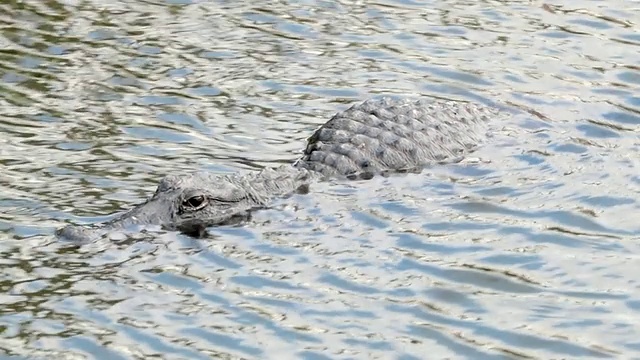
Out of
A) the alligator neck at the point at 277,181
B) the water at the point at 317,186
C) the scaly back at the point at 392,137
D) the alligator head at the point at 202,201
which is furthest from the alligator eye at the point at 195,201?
the scaly back at the point at 392,137

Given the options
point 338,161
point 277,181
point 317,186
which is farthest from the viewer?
point 338,161

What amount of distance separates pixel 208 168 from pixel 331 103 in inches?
74.9

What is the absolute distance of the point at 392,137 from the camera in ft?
32.5

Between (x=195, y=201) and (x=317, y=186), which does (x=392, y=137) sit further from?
(x=195, y=201)

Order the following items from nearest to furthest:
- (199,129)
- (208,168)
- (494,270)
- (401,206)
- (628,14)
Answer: (494,270), (401,206), (208,168), (199,129), (628,14)

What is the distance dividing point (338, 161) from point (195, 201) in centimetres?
139

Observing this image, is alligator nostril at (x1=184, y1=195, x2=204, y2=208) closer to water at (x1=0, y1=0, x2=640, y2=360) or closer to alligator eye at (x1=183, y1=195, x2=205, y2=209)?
alligator eye at (x1=183, y1=195, x2=205, y2=209)

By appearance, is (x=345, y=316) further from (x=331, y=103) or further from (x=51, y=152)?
(x=331, y=103)

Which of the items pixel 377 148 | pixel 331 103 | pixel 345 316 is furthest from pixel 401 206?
pixel 331 103

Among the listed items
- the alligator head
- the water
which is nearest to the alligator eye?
the alligator head

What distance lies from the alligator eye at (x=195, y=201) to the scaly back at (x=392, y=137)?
1.11 meters

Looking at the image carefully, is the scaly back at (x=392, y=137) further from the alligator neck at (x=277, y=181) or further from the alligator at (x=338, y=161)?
the alligator neck at (x=277, y=181)

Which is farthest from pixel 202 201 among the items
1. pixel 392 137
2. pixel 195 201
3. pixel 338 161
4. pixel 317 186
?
pixel 392 137

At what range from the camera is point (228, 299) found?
24.0 feet
